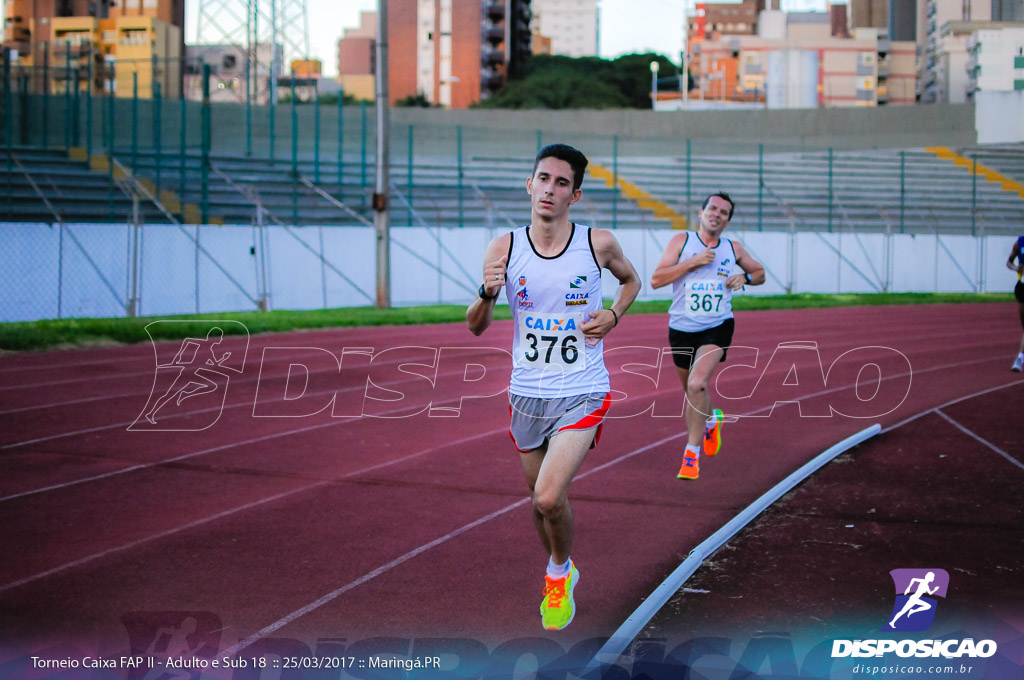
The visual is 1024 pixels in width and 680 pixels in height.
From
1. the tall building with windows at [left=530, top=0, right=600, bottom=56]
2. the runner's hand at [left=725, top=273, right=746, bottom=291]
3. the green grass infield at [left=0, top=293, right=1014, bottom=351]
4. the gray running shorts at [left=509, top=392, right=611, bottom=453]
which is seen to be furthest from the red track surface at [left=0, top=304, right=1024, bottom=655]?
the tall building with windows at [left=530, top=0, right=600, bottom=56]

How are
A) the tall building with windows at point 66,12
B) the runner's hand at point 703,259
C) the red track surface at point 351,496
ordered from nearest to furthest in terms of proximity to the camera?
the red track surface at point 351,496 → the runner's hand at point 703,259 → the tall building with windows at point 66,12

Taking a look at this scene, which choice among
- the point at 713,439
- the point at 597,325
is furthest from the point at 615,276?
the point at 713,439

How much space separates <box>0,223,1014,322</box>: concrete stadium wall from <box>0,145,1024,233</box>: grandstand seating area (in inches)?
36.9

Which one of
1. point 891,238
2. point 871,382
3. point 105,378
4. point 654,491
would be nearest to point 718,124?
point 891,238

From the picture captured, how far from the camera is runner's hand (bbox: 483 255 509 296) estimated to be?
4297mm

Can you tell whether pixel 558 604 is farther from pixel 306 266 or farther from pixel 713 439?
pixel 306 266

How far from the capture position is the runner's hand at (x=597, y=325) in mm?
4422

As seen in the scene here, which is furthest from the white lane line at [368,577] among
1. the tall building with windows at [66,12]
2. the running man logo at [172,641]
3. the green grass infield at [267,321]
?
the tall building with windows at [66,12]

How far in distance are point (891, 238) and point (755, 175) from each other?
7.34 m

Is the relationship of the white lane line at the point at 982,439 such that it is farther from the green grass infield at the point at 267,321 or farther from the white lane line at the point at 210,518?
the green grass infield at the point at 267,321

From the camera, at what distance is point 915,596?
184 inches

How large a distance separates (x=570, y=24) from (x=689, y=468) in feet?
506

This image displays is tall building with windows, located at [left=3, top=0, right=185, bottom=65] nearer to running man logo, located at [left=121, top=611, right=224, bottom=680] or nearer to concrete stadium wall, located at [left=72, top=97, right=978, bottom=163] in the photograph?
concrete stadium wall, located at [left=72, top=97, right=978, bottom=163]

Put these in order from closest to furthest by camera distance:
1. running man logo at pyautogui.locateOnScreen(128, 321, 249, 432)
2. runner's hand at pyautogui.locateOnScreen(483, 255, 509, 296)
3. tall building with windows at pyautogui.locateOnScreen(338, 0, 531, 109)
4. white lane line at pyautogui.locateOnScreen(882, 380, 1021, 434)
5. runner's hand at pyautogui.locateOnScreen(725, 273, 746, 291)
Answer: runner's hand at pyautogui.locateOnScreen(483, 255, 509, 296), runner's hand at pyautogui.locateOnScreen(725, 273, 746, 291), white lane line at pyautogui.locateOnScreen(882, 380, 1021, 434), running man logo at pyautogui.locateOnScreen(128, 321, 249, 432), tall building with windows at pyautogui.locateOnScreen(338, 0, 531, 109)
